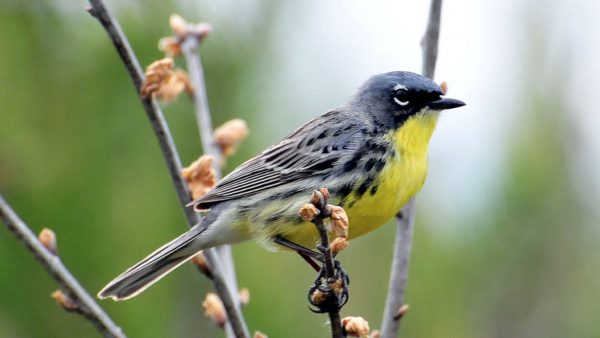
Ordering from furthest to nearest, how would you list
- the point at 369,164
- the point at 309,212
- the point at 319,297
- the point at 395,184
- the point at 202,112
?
the point at 369,164
the point at 395,184
the point at 202,112
the point at 319,297
the point at 309,212

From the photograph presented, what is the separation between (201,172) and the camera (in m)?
3.54

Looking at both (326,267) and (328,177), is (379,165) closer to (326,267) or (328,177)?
(328,177)

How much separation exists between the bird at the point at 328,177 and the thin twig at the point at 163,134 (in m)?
0.52

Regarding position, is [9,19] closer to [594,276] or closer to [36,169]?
[36,169]

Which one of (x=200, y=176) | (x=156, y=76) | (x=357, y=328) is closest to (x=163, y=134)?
(x=156, y=76)

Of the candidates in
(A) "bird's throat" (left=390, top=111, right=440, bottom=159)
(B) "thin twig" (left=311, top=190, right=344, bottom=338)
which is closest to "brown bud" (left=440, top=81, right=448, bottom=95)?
(A) "bird's throat" (left=390, top=111, right=440, bottom=159)

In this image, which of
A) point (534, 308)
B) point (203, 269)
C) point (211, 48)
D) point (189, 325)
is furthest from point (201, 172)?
point (534, 308)

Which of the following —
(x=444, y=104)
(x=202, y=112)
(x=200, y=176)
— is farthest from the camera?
(x=444, y=104)

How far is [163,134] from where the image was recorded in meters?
3.05

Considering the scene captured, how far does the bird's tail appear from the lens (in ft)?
12.1

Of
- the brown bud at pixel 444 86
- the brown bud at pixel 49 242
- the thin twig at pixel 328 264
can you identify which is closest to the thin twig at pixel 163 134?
the thin twig at pixel 328 264

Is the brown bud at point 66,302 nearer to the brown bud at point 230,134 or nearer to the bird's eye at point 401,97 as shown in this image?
the brown bud at point 230,134

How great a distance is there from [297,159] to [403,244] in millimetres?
1093

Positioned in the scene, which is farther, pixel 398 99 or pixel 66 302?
pixel 398 99
